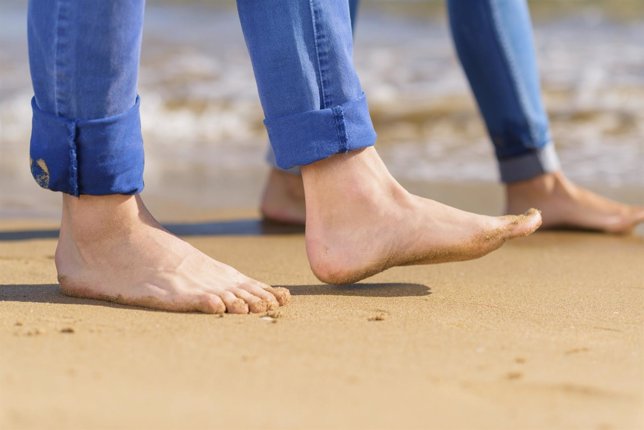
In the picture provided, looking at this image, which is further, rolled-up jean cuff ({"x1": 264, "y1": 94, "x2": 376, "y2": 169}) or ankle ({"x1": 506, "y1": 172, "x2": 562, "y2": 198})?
ankle ({"x1": 506, "y1": 172, "x2": 562, "y2": 198})

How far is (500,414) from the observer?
1242mm

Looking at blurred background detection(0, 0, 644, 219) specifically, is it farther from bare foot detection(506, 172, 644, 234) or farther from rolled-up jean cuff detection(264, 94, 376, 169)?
rolled-up jean cuff detection(264, 94, 376, 169)

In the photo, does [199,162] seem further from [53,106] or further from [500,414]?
[500,414]

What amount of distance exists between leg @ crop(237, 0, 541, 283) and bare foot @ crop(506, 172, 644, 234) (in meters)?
0.90

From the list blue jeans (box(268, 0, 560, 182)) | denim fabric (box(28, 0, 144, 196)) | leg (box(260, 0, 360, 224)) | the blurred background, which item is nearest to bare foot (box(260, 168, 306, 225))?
leg (box(260, 0, 360, 224))

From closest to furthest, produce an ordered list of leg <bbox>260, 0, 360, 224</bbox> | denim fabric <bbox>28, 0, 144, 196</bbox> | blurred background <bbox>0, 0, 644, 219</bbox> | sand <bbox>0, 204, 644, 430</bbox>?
sand <bbox>0, 204, 644, 430</bbox> → denim fabric <bbox>28, 0, 144, 196</bbox> → leg <bbox>260, 0, 360, 224</bbox> → blurred background <bbox>0, 0, 644, 219</bbox>

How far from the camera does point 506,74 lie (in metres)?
2.72

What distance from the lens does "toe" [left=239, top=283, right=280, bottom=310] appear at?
1793mm

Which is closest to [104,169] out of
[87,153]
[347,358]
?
[87,153]

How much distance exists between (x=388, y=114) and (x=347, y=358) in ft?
13.4

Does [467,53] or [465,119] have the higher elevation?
[467,53]

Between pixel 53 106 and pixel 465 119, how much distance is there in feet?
12.1

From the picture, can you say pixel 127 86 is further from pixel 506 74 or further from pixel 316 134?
A: pixel 506 74

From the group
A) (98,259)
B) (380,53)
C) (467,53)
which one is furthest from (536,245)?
(380,53)
